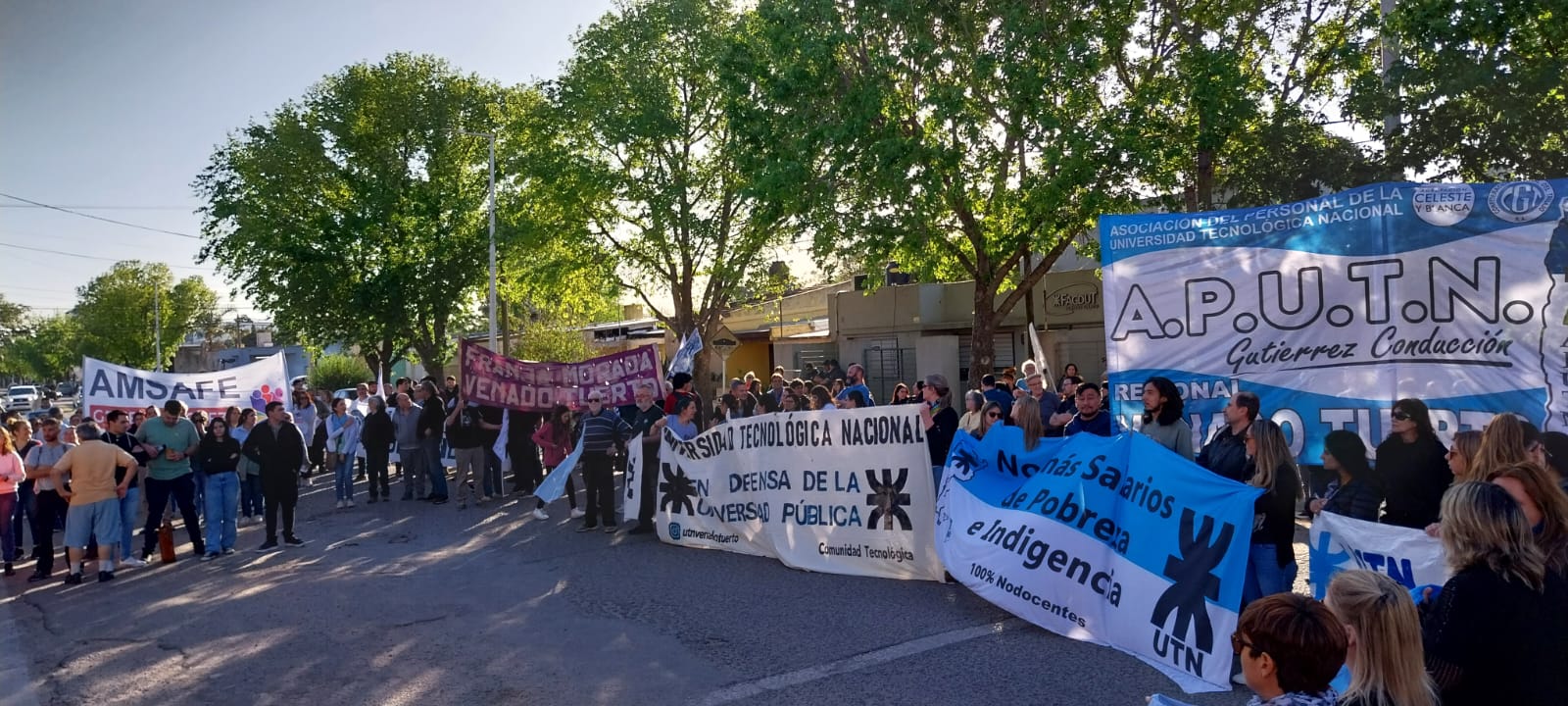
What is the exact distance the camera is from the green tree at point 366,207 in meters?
35.3

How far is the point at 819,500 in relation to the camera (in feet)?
31.2

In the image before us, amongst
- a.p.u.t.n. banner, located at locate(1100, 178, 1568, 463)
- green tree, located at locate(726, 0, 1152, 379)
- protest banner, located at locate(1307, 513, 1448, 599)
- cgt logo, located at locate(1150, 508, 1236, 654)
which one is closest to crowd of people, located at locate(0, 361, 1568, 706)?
protest banner, located at locate(1307, 513, 1448, 599)

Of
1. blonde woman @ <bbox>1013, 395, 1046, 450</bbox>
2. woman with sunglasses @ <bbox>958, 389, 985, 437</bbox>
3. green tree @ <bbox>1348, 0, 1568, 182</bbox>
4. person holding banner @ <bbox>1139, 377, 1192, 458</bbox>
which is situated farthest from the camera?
green tree @ <bbox>1348, 0, 1568, 182</bbox>

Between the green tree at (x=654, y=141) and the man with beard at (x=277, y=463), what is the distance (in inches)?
607

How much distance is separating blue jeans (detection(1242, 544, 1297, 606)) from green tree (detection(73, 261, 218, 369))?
82.0 metres

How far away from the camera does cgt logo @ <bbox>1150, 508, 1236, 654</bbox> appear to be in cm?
601

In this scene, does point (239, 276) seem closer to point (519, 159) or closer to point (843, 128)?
point (519, 159)

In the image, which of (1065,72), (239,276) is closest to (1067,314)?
(1065,72)

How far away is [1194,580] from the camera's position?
6137mm

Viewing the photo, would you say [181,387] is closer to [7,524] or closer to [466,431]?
[466,431]

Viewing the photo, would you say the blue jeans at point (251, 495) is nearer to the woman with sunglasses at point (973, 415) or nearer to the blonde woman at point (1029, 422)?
the woman with sunglasses at point (973, 415)

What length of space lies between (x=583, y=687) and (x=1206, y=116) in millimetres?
13304

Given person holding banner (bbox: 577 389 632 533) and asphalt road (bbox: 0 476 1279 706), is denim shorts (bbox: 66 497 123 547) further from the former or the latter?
person holding banner (bbox: 577 389 632 533)

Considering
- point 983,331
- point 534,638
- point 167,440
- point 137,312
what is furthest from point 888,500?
point 137,312
